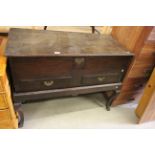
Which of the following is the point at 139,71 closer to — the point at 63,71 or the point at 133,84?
the point at 133,84

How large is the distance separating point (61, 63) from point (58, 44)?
16cm

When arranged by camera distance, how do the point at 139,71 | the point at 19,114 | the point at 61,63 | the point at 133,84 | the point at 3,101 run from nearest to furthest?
the point at 3,101, the point at 61,63, the point at 19,114, the point at 139,71, the point at 133,84

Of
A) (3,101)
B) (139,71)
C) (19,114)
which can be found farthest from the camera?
(139,71)

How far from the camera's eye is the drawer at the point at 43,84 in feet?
3.56

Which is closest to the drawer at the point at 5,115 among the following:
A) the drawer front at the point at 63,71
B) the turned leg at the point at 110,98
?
the drawer front at the point at 63,71

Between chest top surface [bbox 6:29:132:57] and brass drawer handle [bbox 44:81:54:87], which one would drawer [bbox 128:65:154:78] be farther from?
brass drawer handle [bbox 44:81:54:87]

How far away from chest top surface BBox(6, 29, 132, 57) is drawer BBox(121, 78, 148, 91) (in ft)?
1.02

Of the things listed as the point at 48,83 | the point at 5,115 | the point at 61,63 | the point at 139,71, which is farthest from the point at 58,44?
the point at 139,71

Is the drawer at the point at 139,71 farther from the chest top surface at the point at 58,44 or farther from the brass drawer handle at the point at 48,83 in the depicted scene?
the brass drawer handle at the point at 48,83

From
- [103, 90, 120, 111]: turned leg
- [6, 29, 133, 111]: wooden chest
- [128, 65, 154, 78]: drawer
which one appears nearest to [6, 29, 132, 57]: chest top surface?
[6, 29, 133, 111]: wooden chest

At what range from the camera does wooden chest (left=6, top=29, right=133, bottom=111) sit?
1.01m

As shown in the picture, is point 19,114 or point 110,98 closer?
point 19,114

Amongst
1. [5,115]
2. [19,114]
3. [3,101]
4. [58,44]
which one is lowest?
[19,114]

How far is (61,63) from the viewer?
1080 mm
